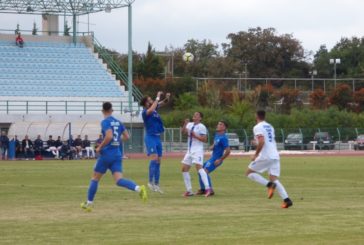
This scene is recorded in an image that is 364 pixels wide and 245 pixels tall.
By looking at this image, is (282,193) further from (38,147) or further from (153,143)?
(38,147)

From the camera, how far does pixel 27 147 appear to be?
55.7m

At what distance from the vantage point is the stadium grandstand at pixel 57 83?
199 ft

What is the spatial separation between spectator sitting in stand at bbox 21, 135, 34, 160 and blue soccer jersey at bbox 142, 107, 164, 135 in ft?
111

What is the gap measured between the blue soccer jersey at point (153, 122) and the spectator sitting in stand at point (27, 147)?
111ft

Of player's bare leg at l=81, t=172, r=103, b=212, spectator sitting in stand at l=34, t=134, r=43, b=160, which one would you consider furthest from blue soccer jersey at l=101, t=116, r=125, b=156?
spectator sitting in stand at l=34, t=134, r=43, b=160

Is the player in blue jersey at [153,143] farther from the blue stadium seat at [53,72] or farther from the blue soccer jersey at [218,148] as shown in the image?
the blue stadium seat at [53,72]

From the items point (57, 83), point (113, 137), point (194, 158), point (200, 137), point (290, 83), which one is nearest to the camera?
point (113, 137)

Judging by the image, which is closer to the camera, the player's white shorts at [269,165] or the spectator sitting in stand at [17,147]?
the player's white shorts at [269,165]

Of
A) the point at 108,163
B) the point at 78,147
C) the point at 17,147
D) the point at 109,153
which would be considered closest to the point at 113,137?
the point at 109,153

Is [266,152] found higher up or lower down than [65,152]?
higher up

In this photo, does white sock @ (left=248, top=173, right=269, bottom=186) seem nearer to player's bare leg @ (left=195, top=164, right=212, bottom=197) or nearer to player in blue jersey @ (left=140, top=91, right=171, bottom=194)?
player's bare leg @ (left=195, top=164, right=212, bottom=197)

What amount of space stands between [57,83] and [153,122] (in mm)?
45168

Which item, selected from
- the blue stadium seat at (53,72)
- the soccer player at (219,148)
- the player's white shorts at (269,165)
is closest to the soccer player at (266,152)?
the player's white shorts at (269,165)

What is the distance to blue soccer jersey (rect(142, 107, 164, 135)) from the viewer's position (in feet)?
74.1
